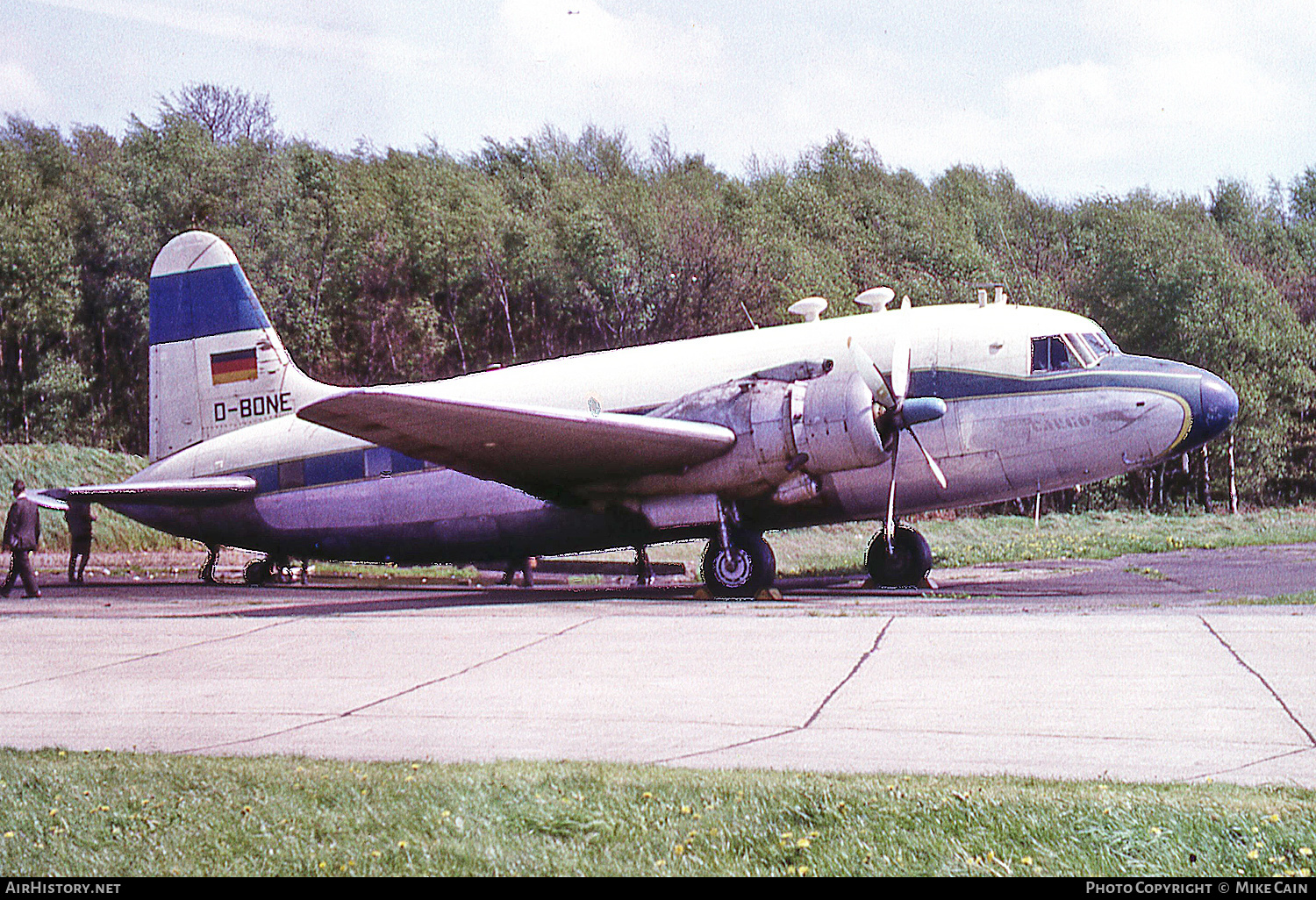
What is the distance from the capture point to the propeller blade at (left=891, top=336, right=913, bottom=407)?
56.0ft

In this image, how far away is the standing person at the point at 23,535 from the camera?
20.0m

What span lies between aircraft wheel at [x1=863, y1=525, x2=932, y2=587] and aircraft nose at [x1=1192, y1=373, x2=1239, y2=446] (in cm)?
436

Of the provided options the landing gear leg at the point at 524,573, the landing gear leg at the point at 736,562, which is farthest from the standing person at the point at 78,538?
the landing gear leg at the point at 736,562

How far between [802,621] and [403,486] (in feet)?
29.3

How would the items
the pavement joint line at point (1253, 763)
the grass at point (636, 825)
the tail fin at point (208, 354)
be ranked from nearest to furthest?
the grass at point (636, 825), the pavement joint line at point (1253, 763), the tail fin at point (208, 354)

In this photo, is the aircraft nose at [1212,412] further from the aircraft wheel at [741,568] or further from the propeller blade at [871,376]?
the aircraft wheel at [741,568]

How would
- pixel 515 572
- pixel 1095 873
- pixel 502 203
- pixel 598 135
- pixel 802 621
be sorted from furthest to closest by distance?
pixel 598 135, pixel 502 203, pixel 515 572, pixel 802 621, pixel 1095 873

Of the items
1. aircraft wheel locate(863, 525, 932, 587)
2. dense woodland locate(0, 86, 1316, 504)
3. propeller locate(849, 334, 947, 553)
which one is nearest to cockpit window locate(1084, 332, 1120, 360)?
propeller locate(849, 334, 947, 553)

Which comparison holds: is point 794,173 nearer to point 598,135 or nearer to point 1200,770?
point 598,135

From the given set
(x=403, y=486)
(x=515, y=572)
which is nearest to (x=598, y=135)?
(x=515, y=572)

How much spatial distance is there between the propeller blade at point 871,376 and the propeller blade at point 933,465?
1.03m

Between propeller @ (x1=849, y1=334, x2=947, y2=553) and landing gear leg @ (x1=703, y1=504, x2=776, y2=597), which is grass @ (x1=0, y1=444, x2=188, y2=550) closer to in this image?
landing gear leg @ (x1=703, y1=504, x2=776, y2=597)

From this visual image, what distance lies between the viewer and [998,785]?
6312 mm

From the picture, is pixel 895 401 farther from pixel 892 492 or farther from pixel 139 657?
pixel 139 657
